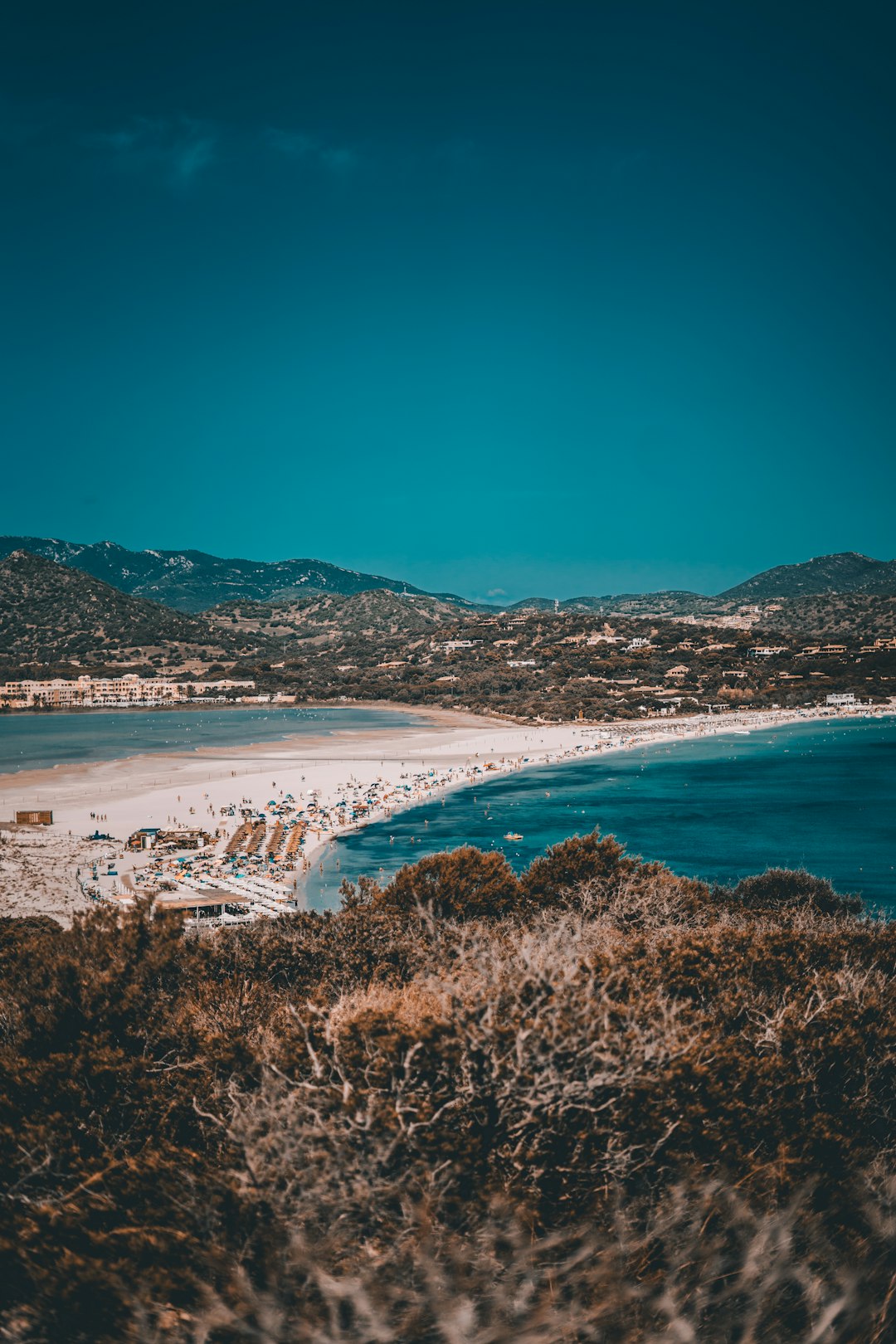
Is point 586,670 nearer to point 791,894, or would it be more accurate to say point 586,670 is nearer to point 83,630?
point 791,894

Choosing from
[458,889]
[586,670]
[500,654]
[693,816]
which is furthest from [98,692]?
[458,889]

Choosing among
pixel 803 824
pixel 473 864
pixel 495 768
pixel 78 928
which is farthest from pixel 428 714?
pixel 78 928

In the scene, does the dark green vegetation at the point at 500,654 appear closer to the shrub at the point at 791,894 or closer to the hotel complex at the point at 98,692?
the hotel complex at the point at 98,692

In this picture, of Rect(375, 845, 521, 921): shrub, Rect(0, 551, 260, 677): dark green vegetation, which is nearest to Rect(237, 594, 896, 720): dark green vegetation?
Rect(0, 551, 260, 677): dark green vegetation

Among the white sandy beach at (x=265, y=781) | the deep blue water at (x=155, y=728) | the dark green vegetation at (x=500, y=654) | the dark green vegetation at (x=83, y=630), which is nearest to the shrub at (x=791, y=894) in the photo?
the white sandy beach at (x=265, y=781)

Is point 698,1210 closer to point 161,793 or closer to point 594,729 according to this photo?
point 161,793
